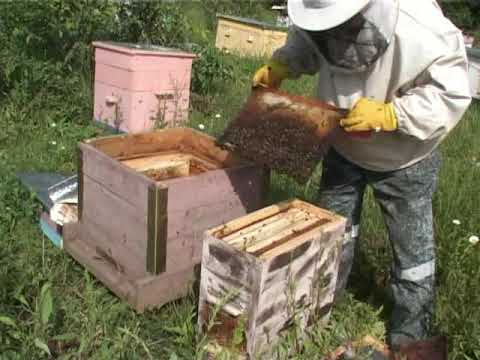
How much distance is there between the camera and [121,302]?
2.30 meters

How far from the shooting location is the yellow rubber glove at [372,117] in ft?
5.96

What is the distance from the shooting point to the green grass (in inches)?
76.9

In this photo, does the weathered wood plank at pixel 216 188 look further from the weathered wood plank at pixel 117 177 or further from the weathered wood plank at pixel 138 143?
the weathered wood plank at pixel 138 143

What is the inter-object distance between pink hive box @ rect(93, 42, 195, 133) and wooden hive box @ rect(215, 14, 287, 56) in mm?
4047

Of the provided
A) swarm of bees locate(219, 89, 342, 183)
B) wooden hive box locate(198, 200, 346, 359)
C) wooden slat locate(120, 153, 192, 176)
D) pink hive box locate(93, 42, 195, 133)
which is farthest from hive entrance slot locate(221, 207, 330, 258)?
pink hive box locate(93, 42, 195, 133)

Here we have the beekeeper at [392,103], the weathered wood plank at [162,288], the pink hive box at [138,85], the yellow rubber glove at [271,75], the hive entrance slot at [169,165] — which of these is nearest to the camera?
the beekeeper at [392,103]

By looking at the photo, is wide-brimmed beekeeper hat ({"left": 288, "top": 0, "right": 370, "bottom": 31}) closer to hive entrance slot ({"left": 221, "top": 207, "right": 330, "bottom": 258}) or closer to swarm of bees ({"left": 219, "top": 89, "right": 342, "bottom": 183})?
swarm of bees ({"left": 219, "top": 89, "right": 342, "bottom": 183})

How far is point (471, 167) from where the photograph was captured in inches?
149

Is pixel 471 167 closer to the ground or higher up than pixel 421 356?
higher up

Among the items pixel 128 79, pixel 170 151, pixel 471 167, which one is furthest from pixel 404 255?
pixel 128 79

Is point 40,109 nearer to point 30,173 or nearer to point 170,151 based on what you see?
point 30,173

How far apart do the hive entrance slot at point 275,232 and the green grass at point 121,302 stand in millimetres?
361

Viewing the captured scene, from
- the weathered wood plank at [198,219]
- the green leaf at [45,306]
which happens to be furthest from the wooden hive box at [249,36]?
the green leaf at [45,306]

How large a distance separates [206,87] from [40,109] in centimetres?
162
